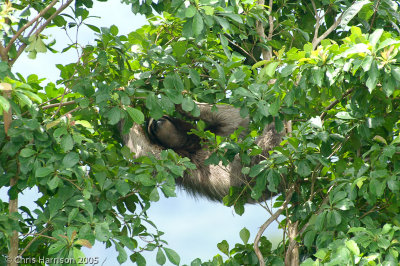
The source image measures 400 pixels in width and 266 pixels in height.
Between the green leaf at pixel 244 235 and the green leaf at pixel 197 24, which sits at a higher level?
the green leaf at pixel 197 24

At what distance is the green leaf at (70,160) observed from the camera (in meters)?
4.74

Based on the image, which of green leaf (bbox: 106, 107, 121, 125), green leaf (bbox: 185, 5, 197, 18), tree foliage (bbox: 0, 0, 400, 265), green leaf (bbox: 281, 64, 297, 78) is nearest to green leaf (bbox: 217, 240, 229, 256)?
tree foliage (bbox: 0, 0, 400, 265)

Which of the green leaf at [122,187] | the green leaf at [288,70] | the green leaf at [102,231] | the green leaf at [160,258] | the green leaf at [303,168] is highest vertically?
the green leaf at [288,70]

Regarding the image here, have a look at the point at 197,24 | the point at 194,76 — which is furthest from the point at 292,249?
the point at 197,24

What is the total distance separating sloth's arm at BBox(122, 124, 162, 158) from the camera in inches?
300

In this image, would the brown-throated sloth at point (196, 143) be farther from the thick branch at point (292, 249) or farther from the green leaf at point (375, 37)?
the green leaf at point (375, 37)

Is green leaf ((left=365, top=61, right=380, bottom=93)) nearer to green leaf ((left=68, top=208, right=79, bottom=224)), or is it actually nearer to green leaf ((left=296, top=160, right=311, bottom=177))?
green leaf ((left=296, top=160, right=311, bottom=177))

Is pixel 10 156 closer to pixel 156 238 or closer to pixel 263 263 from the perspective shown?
pixel 156 238

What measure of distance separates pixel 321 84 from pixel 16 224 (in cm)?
259

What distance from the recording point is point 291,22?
671 centimetres

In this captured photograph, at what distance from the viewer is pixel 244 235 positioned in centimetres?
620

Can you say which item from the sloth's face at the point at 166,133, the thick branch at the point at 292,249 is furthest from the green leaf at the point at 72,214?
Result: the sloth's face at the point at 166,133

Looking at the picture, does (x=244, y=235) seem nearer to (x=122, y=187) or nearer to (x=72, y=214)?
(x=122, y=187)

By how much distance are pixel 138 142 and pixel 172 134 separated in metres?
0.64
